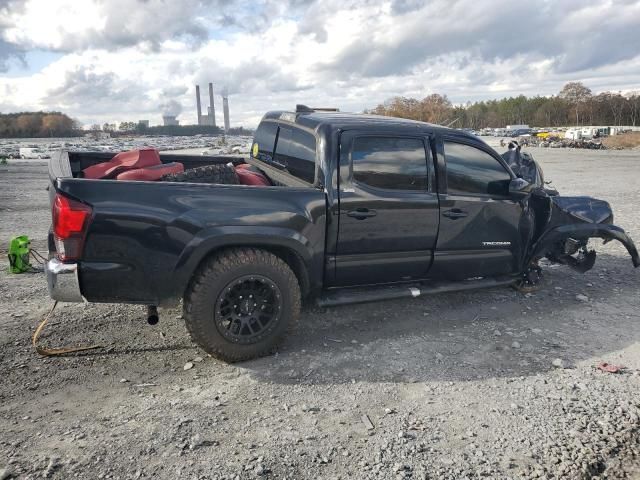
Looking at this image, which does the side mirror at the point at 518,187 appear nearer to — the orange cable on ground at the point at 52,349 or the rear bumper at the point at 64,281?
the rear bumper at the point at 64,281

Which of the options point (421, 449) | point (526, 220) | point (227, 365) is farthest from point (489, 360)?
point (227, 365)

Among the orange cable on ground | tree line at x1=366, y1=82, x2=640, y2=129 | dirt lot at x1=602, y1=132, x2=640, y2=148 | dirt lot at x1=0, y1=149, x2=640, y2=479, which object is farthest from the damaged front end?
tree line at x1=366, y1=82, x2=640, y2=129

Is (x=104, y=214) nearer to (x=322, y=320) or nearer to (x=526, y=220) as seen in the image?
(x=322, y=320)

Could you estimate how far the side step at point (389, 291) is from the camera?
13.9 feet

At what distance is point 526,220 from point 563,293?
1226 mm

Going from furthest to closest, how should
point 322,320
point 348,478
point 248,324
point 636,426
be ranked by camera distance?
point 322,320
point 248,324
point 636,426
point 348,478

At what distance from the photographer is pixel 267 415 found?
3240mm

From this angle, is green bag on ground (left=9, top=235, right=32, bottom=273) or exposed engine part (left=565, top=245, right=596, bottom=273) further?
green bag on ground (left=9, top=235, right=32, bottom=273)

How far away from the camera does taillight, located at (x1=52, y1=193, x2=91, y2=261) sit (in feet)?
10.9

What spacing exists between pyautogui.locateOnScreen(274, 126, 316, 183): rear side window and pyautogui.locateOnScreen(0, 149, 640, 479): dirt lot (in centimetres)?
145

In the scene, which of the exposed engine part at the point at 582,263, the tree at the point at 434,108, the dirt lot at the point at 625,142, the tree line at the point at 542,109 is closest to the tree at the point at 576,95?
the tree line at the point at 542,109

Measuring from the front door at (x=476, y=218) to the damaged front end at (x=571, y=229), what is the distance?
0.40 meters

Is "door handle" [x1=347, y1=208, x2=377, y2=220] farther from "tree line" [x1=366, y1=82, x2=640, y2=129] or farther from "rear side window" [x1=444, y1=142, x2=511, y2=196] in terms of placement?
"tree line" [x1=366, y1=82, x2=640, y2=129]

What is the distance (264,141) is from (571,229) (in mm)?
3445
